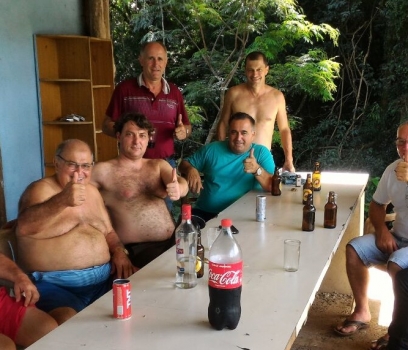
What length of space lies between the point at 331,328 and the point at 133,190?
1458mm

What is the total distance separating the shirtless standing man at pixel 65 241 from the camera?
1.94 m

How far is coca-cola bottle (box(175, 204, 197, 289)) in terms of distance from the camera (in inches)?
64.8

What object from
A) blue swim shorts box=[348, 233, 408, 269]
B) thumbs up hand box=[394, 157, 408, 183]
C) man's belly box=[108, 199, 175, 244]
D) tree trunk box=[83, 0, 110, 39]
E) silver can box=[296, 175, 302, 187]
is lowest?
blue swim shorts box=[348, 233, 408, 269]

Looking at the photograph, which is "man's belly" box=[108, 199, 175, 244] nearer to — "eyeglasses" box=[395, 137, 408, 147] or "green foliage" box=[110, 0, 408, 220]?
"eyeglasses" box=[395, 137, 408, 147]

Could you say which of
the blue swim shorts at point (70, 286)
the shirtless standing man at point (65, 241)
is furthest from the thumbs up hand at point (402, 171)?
the blue swim shorts at point (70, 286)

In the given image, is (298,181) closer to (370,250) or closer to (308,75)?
(370,250)

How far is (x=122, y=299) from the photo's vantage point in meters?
1.38

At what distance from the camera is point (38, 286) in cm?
202

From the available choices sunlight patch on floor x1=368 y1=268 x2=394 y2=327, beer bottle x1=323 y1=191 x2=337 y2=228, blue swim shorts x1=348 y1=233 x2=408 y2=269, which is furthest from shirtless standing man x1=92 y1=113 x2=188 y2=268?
sunlight patch on floor x1=368 y1=268 x2=394 y2=327

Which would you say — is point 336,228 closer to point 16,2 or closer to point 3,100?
point 3,100

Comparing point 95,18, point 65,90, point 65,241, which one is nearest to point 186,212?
point 65,241

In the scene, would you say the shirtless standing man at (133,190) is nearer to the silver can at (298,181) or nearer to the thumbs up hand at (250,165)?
the thumbs up hand at (250,165)

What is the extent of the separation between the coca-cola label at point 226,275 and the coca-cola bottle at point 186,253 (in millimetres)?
340

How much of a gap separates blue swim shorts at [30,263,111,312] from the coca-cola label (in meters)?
0.91
